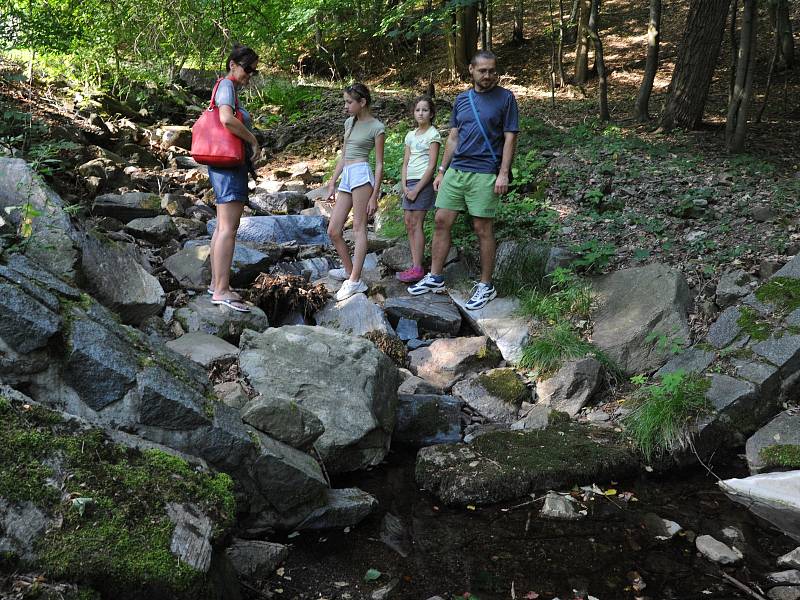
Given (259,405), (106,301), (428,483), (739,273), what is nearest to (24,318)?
(259,405)

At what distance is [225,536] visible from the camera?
277 centimetres

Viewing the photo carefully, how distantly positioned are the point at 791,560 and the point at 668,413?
131cm

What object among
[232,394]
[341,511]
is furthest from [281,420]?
[341,511]

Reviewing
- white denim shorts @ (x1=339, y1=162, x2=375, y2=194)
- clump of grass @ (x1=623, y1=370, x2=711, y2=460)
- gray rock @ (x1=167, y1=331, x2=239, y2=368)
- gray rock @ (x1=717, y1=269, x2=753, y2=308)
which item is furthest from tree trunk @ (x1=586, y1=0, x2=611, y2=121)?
gray rock @ (x1=167, y1=331, x2=239, y2=368)

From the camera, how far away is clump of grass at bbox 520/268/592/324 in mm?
6105

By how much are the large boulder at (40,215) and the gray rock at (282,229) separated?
2985 millimetres

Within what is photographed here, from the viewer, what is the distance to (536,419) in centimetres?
509

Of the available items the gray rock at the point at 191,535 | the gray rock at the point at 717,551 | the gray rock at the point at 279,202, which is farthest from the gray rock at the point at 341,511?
the gray rock at the point at 279,202

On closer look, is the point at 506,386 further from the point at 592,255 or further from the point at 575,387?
the point at 592,255

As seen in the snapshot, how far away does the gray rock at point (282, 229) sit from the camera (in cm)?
796

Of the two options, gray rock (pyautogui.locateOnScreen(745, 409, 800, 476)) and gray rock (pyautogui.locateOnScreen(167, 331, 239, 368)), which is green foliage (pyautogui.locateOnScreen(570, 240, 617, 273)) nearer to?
gray rock (pyautogui.locateOnScreen(745, 409, 800, 476))

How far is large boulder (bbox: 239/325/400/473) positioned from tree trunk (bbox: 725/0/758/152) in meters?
6.52

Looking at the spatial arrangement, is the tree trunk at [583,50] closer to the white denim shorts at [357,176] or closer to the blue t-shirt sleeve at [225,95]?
the white denim shorts at [357,176]

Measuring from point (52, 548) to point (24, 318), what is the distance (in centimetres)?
125
